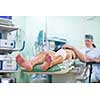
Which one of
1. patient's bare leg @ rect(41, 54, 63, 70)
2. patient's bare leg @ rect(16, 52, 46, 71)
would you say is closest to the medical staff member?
patient's bare leg @ rect(41, 54, 63, 70)

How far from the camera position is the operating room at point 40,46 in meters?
2.08

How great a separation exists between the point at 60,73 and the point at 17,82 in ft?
1.09

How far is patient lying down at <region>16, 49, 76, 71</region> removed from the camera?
2086 millimetres

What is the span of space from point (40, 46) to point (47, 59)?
0.11 meters

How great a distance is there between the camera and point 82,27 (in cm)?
212

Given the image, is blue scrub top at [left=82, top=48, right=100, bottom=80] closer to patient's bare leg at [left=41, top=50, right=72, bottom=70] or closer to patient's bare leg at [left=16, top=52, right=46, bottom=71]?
patient's bare leg at [left=41, top=50, right=72, bottom=70]

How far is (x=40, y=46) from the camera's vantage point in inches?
82.5

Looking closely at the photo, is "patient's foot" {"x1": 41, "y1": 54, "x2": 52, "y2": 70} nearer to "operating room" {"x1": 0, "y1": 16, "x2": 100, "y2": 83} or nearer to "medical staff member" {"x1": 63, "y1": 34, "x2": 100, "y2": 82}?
"operating room" {"x1": 0, "y1": 16, "x2": 100, "y2": 83}

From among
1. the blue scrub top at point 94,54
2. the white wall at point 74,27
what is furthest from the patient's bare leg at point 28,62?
the blue scrub top at point 94,54

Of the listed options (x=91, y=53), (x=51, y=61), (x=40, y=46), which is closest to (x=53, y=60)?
(x=51, y=61)

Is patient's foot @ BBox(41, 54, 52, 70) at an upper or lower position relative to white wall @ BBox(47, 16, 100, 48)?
lower

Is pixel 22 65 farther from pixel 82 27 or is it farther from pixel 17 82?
pixel 82 27

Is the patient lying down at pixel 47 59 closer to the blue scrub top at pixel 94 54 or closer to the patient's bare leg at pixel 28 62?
the patient's bare leg at pixel 28 62
